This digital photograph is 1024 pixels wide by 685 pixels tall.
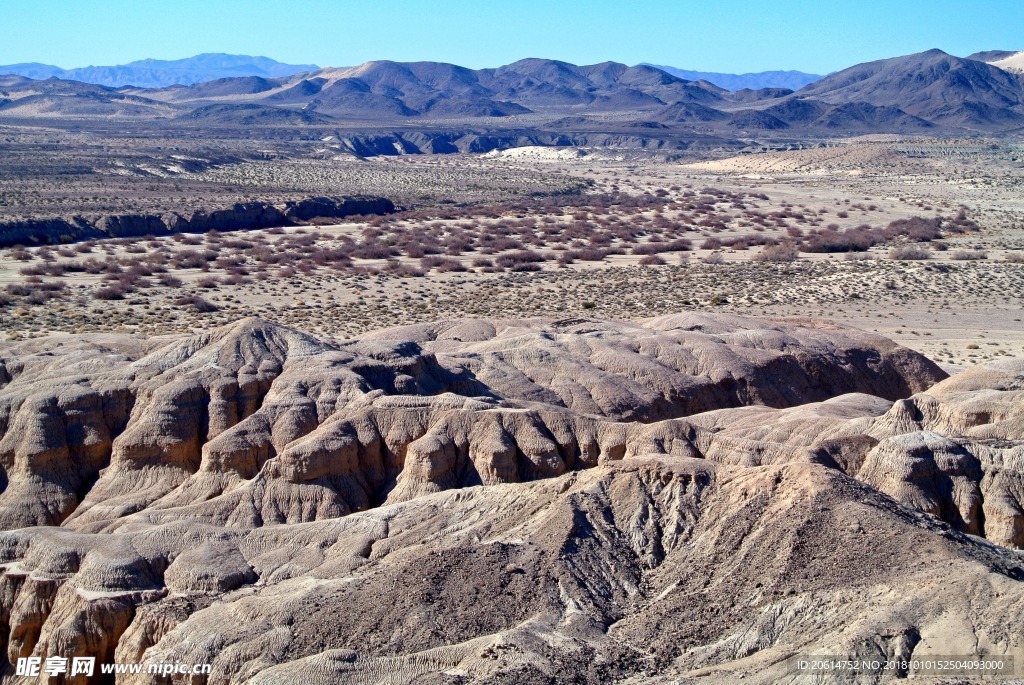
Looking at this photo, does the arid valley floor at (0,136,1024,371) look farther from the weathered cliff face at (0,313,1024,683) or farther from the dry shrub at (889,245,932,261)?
the weathered cliff face at (0,313,1024,683)

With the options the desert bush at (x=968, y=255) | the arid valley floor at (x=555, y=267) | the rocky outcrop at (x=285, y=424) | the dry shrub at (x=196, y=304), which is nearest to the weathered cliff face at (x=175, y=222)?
the arid valley floor at (x=555, y=267)

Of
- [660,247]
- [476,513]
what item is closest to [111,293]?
[660,247]

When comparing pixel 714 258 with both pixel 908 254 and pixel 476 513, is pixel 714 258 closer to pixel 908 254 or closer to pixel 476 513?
pixel 908 254

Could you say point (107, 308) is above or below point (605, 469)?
below

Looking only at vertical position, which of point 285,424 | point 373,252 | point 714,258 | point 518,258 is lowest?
point 714,258

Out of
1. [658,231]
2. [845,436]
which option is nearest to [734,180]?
[658,231]

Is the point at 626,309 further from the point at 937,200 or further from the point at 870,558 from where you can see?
the point at 937,200
